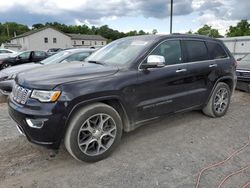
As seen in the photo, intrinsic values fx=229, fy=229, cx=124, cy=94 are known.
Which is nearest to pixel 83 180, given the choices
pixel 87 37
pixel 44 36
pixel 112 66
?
pixel 112 66

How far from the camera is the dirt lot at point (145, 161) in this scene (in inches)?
111

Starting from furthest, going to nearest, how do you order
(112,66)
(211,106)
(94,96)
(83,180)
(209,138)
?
(211,106)
(209,138)
(112,66)
(94,96)
(83,180)

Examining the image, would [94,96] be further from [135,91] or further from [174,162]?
[174,162]

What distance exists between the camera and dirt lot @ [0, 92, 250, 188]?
9.27 ft

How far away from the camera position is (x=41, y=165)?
10.4ft

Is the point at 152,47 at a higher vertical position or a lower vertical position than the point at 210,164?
higher

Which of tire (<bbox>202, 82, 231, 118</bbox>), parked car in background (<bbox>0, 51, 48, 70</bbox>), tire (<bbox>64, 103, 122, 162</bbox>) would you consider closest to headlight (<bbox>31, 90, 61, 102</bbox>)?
tire (<bbox>64, 103, 122, 162</bbox>)

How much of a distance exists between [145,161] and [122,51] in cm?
186

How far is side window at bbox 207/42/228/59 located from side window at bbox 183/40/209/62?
0.16 m

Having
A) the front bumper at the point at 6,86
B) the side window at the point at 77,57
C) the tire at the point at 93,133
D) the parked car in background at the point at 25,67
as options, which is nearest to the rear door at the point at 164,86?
the tire at the point at 93,133

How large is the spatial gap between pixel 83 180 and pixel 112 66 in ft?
5.46

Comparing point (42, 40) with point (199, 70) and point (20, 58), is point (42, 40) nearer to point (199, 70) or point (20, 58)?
point (20, 58)

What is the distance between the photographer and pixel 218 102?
496 centimetres

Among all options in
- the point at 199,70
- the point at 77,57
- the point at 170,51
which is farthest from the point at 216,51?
the point at 77,57
